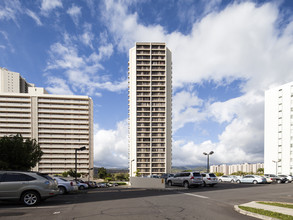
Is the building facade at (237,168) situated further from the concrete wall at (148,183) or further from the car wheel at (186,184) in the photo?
the car wheel at (186,184)

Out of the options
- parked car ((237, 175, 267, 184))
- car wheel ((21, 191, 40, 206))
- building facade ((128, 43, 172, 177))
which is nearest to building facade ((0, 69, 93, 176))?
building facade ((128, 43, 172, 177))

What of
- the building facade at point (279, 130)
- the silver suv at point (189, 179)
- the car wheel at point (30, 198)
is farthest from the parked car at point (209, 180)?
the building facade at point (279, 130)

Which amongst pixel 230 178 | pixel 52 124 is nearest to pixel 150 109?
pixel 52 124

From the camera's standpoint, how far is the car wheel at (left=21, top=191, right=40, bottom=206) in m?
10.5

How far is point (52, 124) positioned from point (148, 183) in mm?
81561

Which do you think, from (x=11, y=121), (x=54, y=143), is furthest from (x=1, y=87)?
(x=54, y=143)

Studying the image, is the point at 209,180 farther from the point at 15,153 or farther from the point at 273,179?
the point at 15,153

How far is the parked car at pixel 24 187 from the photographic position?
1038 centimetres

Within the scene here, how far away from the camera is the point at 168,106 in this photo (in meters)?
92.4

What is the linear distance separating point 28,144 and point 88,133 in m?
61.6

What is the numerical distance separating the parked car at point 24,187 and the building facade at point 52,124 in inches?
3502

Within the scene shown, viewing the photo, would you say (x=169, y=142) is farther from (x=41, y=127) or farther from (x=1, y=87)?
(x=1, y=87)

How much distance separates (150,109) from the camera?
294 ft

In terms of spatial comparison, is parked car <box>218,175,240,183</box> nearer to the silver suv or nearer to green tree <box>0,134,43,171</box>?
the silver suv
